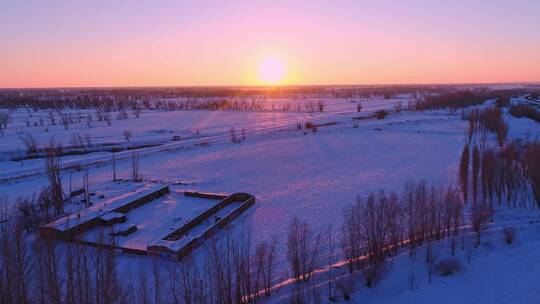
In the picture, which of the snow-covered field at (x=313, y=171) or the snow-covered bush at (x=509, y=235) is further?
the snow-covered bush at (x=509, y=235)

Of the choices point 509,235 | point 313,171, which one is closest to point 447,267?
point 509,235

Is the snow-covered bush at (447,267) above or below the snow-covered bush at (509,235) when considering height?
below

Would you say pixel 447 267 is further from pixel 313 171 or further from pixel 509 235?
pixel 313 171

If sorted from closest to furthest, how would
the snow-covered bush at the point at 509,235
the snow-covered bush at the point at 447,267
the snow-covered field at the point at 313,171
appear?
1. the snow-covered field at the point at 313,171
2. the snow-covered bush at the point at 447,267
3. the snow-covered bush at the point at 509,235

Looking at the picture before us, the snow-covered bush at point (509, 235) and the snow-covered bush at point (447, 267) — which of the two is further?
the snow-covered bush at point (509, 235)

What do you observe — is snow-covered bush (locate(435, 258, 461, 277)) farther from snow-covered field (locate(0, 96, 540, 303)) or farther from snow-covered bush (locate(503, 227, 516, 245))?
snow-covered bush (locate(503, 227, 516, 245))

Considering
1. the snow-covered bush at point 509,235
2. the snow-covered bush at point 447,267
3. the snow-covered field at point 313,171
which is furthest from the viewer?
the snow-covered bush at point 509,235

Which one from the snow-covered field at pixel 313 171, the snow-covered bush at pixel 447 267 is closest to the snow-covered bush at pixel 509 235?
the snow-covered field at pixel 313 171

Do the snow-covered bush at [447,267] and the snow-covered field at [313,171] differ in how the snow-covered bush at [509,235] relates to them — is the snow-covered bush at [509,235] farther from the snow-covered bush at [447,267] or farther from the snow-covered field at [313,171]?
the snow-covered bush at [447,267]

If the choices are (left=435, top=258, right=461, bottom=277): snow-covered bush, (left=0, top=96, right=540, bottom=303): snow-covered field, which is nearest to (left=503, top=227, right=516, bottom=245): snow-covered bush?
(left=0, top=96, right=540, bottom=303): snow-covered field
